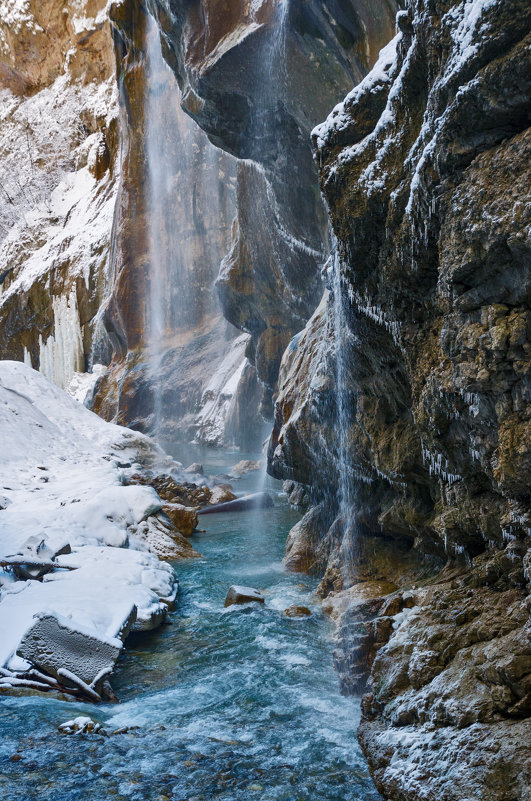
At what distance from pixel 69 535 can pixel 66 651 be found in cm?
396

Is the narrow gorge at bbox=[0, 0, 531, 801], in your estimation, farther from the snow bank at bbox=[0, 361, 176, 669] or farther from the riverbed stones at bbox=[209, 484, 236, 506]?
the riverbed stones at bbox=[209, 484, 236, 506]

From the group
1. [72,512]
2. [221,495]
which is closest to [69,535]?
[72,512]

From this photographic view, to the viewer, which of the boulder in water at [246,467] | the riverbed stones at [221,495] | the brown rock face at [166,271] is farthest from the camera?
the brown rock face at [166,271]

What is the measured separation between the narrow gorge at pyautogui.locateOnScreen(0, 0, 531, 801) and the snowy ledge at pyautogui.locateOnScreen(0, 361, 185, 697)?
5 centimetres

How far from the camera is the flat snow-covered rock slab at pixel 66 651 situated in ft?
20.8

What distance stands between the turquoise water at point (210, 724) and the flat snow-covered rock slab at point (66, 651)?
338 millimetres

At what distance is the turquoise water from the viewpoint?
460cm

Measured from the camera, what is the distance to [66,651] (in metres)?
6.43

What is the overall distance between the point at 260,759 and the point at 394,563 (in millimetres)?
4190

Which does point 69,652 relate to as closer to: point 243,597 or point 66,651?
point 66,651

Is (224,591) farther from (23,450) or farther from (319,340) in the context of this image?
(23,450)

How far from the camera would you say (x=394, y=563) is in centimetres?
866

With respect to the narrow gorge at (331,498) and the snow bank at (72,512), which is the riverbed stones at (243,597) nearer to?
the narrow gorge at (331,498)

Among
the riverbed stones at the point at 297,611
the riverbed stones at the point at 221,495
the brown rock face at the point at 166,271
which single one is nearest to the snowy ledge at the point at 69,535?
the riverbed stones at the point at 297,611
